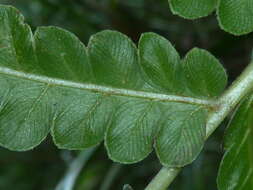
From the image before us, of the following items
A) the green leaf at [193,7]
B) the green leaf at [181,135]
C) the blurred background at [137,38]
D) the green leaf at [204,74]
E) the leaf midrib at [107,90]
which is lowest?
the blurred background at [137,38]

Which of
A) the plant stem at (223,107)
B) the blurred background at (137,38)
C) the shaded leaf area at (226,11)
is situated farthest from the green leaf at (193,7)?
the blurred background at (137,38)

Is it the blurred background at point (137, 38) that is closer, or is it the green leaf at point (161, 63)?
the green leaf at point (161, 63)

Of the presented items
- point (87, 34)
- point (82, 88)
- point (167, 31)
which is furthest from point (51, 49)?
point (167, 31)

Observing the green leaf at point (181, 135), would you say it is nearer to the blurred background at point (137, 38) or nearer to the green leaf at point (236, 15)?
the green leaf at point (236, 15)

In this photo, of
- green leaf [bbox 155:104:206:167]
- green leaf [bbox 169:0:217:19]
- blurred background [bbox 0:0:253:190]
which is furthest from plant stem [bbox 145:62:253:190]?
blurred background [bbox 0:0:253:190]

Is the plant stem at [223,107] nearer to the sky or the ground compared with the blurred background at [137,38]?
nearer to the sky

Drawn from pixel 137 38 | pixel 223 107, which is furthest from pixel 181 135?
pixel 137 38

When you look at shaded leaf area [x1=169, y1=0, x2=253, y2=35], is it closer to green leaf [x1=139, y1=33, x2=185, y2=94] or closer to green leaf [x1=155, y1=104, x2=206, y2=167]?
green leaf [x1=139, y1=33, x2=185, y2=94]
